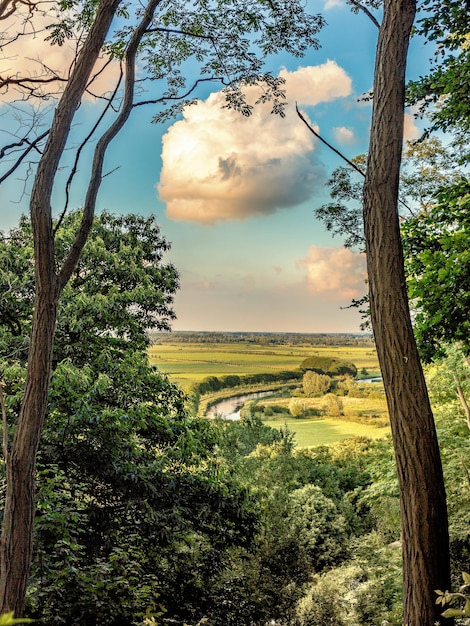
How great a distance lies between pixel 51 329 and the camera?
7.36 ft

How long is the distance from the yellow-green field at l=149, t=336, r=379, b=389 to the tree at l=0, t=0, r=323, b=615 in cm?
1322

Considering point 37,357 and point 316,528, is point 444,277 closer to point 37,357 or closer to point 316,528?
point 37,357

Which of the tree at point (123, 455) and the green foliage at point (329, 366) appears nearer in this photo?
the tree at point (123, 455)

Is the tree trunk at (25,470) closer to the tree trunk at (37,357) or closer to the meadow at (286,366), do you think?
the tree trunk at (37,357)

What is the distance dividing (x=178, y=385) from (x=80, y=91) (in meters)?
4.85

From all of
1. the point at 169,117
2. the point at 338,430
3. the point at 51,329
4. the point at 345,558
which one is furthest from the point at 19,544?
the point at 338,430

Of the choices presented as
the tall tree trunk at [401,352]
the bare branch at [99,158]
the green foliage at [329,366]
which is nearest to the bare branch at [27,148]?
the bare branch at [99,158]

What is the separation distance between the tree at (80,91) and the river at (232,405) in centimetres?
1331

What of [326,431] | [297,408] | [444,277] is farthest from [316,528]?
Answer: [297,408]

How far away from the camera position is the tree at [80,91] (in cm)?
206

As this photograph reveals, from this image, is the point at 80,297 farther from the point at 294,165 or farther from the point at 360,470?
the point at 294,165

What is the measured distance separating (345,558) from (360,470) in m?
3.42

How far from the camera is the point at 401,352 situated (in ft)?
6.33

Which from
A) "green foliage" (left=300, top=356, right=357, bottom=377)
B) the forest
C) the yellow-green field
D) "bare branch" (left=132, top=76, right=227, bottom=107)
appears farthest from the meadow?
"bare branch" (left=132, top=76, right=227, bottom=107)
